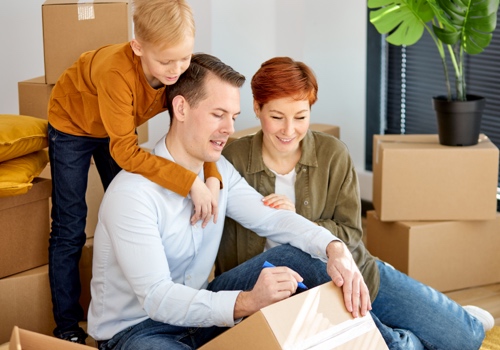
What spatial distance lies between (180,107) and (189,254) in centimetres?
37

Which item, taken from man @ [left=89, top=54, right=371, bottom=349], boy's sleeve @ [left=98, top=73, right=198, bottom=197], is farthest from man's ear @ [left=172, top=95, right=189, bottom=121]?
boy's sleeve @ [left=98, top=73, right=198, bottom=197]

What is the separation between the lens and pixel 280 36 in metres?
3.88

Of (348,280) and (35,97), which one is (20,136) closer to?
(35,97)

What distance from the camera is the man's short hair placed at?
2002 mm

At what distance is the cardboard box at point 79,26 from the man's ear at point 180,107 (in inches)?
22.1

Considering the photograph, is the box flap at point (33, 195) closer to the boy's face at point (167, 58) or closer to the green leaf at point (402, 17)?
the boy's face at point (167, 58)

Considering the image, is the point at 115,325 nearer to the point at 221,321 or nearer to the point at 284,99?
the point at 221,321

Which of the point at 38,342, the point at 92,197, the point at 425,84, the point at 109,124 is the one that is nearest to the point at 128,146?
the point at 109,124

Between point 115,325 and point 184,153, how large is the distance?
45 centimetres

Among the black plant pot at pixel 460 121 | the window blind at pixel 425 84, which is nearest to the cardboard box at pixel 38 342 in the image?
the black plant pot at pixel 460 121

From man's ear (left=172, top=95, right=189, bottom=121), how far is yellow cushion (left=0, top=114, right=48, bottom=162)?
465mm

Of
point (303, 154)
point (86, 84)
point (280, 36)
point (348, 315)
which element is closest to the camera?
point (348, 315)

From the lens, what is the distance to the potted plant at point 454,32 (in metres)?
2.86

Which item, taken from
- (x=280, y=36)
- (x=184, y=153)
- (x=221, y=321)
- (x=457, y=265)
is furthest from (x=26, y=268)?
(x=280, y=36)
